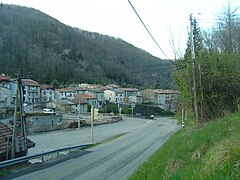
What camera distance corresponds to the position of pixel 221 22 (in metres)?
33.1

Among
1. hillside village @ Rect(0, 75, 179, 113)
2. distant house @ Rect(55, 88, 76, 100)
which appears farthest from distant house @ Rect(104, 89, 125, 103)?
distant house @ Rect(55, 88, 76, 100)

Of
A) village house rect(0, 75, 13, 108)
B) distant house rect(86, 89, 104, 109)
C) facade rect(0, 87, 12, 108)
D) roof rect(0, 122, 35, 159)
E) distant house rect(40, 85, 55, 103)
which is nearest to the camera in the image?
roof rect(0, 122, 35, 159)

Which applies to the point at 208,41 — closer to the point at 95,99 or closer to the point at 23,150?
the point at 23,150

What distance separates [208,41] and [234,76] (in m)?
16.2

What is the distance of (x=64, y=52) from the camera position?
130000 millimetres

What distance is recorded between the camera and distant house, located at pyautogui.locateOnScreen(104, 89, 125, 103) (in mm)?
121938

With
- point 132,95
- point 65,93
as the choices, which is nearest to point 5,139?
point 65,93

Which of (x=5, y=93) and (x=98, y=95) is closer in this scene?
(x=5, y=93)

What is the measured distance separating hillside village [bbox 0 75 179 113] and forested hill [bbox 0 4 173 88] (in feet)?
14.7

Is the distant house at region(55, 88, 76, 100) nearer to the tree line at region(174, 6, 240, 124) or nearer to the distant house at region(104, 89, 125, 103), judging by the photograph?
the distant house at region(104, 89, 125, 103)

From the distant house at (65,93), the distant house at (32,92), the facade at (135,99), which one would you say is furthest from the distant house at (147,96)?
the distant house at (32,92)

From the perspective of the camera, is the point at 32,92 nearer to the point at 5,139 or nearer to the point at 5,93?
the point at 5,93

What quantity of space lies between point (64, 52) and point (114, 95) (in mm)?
26185

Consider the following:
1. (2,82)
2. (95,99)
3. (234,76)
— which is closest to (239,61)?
(234,76)
